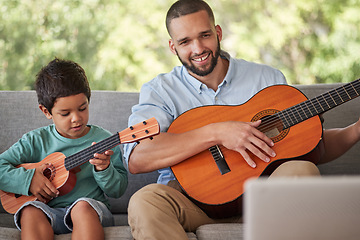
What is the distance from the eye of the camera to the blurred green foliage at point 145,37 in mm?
5730

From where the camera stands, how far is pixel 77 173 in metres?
2.02

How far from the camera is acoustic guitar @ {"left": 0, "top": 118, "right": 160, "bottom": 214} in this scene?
1774 mm

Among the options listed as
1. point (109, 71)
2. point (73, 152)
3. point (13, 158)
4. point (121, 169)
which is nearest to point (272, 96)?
point (121, 169)

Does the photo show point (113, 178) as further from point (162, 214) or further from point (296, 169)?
point (296, 169)

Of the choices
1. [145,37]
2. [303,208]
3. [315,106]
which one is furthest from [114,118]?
[145,37]

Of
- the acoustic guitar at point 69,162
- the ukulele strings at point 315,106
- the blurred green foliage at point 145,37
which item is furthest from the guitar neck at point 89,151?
the blurred green foliage at point 145,37

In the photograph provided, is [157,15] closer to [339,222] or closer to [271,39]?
[271,39]

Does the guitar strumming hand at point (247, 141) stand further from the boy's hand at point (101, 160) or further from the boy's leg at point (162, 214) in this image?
the boy's hand at point (101, 160)

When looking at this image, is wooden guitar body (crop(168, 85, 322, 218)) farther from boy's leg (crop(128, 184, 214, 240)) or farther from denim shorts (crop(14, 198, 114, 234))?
denim shorts (crop(14, 198, 114, 234))

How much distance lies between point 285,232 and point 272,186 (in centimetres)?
11

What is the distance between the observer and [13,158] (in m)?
2.05

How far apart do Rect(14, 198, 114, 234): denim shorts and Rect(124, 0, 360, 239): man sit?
0.19 metres

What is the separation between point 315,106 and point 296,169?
31cm

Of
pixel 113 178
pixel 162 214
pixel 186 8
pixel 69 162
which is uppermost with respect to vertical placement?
pixel 186 8
